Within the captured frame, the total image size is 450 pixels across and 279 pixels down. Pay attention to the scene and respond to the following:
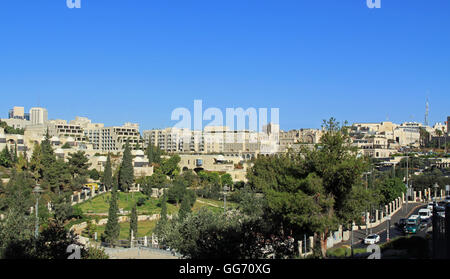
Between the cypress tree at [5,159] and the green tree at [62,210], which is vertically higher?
the cypress tree at [5,159]

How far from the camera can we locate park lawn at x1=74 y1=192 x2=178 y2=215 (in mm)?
43281

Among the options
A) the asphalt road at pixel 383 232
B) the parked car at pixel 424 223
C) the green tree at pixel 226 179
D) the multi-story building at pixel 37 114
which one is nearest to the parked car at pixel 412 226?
the asphalt road at pixel 383 232

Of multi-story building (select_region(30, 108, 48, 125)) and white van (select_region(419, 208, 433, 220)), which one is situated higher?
multi-story building (select_region(30, 108, 48, 125))

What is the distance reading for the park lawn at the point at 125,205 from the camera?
142 feet

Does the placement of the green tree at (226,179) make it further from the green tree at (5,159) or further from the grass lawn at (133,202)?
the green tree at (5,159)

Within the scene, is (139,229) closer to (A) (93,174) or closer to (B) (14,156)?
(A) (93,174)

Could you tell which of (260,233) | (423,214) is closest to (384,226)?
(423,214)

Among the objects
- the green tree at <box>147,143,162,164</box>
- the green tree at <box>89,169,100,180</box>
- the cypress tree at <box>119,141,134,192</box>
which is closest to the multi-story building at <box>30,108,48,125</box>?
the green tree at <box>147,143,162,164</box>

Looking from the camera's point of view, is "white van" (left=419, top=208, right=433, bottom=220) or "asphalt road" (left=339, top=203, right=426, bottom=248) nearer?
"asphalt road" (left=339, top=203, right=426, bottom=248)

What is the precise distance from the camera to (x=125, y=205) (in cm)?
4628

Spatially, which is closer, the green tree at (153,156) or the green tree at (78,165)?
the green tree at (78,165)

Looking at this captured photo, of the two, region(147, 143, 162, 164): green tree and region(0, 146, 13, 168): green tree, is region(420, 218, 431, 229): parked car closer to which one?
region(147, 143, 162, 164): green tree
